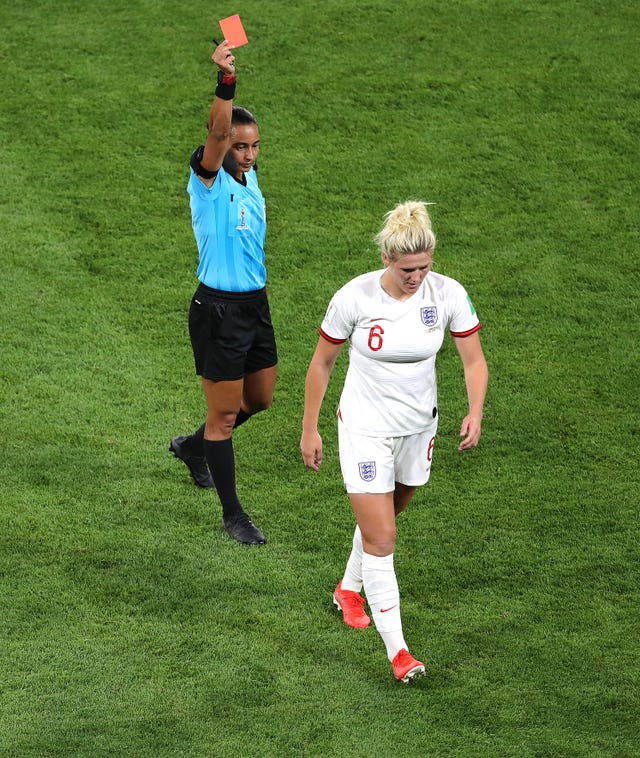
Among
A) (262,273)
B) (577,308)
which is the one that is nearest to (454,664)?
(262,273)

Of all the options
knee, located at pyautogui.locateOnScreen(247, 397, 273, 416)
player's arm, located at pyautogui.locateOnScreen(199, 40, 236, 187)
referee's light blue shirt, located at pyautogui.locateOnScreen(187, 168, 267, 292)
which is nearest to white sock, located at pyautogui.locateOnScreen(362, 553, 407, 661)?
knee, located at pyautogui.locateOnScreen(247, 397, 273, 416)

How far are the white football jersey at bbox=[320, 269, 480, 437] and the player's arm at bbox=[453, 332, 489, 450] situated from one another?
0.06 meters

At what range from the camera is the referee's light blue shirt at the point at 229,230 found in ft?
20.2

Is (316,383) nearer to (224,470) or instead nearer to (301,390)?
(224,470)

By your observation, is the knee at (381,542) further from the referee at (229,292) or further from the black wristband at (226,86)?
the black wristband at (226,86)

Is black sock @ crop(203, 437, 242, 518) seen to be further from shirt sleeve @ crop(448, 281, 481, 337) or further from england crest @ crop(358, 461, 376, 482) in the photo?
shirt sleeve @ crop(448, 281, 481, 337)

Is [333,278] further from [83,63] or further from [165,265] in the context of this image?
[83,63]

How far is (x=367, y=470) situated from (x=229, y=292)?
1.47 meters

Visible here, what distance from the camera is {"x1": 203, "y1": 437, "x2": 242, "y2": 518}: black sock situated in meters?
6.56

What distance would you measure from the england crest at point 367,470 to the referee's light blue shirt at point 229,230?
4.70 feet

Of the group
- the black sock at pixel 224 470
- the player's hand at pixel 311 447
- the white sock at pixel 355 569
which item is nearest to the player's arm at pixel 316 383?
the player's hand at pixel 311 447

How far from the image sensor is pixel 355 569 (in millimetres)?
5879

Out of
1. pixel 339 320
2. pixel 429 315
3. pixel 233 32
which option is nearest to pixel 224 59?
pixel 233 32

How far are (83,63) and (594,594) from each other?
7751 millimetres
